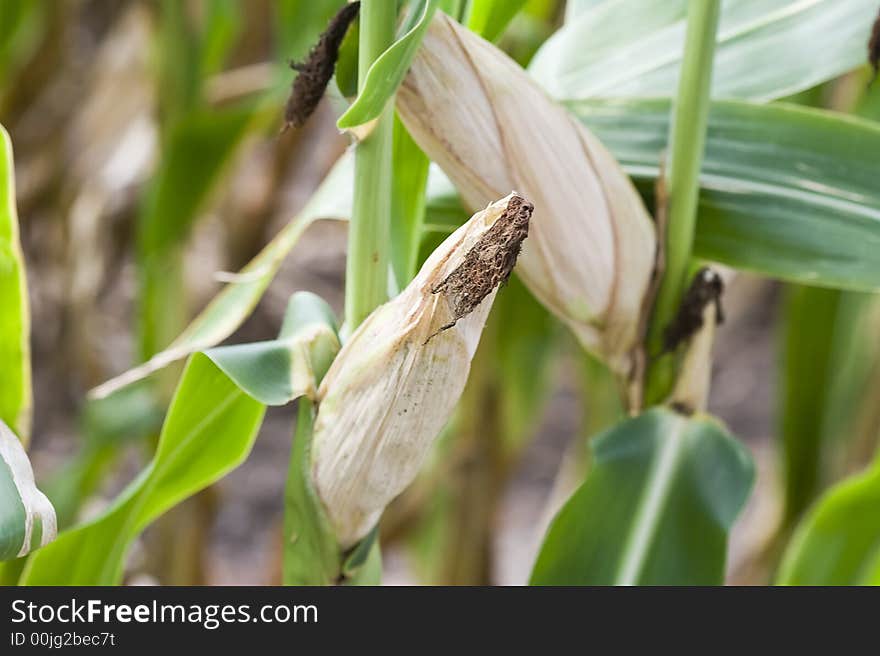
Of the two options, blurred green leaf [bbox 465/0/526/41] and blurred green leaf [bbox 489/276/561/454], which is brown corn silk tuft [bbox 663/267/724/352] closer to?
blurred green leaf [bbox 465/0/526/41]

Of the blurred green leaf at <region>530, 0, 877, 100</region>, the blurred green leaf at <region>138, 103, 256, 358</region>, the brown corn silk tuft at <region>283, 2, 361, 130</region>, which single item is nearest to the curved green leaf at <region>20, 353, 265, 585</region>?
the brown corn silk tuft at <region>283, 2, 361, 130</region>

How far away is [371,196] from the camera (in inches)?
13.3

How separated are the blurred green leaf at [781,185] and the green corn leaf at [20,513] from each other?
292 mm

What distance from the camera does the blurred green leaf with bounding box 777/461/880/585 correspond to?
0.53 m

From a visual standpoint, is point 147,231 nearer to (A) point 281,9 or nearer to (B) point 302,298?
(A) point 281,9

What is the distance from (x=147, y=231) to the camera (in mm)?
904

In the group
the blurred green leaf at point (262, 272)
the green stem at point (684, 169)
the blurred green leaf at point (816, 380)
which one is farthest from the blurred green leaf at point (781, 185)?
the blurred green leaf at point (816, 380)

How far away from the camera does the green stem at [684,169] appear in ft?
1.23

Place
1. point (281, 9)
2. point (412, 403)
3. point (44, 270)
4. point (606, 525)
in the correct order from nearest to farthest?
1. point (412, 403)
2. point (606, 525)
3. point (281, 9)
4. point (44, 270)

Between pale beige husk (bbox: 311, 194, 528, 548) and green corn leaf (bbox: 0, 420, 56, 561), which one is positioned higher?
pale beige husk (bbox: 311, 194, 528, 548)

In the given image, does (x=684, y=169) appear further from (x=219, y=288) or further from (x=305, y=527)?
(x=219, y=288)

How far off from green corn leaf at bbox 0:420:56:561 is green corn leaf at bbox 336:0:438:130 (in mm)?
158
